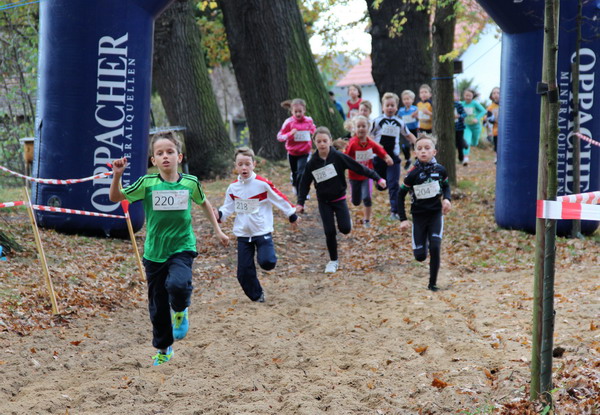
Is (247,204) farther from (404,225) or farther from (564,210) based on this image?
(564,210)

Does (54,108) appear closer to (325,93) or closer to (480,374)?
(480,374)

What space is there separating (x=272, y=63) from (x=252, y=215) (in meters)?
10.2

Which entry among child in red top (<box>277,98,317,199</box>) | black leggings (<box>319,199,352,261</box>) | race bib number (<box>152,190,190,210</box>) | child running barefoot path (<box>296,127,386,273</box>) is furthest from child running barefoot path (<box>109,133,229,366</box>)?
child in red top (<box>277,98,317,199</box>)

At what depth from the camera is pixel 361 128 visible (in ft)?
36.9

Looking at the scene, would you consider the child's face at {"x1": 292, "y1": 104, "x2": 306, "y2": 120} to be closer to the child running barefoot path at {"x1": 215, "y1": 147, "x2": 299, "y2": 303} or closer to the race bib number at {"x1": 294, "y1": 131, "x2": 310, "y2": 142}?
the race bib number at {"x1": 294, "y1": 131, "x2": 310, "y2": 142}

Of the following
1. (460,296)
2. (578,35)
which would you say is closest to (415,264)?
(460,296)

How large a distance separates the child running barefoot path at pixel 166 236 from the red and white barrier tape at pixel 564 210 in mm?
2822

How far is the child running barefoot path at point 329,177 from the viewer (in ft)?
32.3

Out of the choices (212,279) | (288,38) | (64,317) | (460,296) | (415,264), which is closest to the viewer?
(64,317)

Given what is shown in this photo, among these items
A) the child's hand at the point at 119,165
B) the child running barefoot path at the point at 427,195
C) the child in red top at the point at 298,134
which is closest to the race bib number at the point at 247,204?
the child running barefoot path at the point at 427,195

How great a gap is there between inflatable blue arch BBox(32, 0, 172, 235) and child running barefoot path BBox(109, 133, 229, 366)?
4829 mm

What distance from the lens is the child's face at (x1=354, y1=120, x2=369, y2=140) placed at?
11.2 meters

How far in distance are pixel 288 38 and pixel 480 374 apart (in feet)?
44.6

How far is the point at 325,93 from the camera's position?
18.4 metres
